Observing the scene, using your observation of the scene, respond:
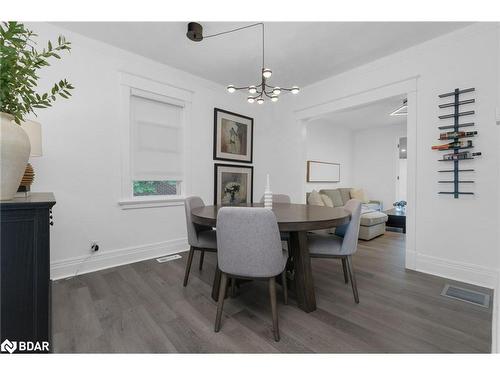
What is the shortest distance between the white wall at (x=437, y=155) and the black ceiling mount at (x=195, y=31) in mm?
2150

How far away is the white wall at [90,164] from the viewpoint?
235 cm

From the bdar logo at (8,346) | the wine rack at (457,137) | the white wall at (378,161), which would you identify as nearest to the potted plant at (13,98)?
the bdar logo at (8,346)

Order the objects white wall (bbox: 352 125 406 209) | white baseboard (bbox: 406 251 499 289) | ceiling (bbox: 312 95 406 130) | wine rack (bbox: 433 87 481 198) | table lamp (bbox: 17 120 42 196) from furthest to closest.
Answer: white wall (bbox: 352 125 406 209)
ceiling (bbox: 312 95 406 130)
wine rack (bbox: 433 87 481 198)
white baseboard (bbox: 406 251 499 289)
table lamp (bbox: 17 120 42 196)

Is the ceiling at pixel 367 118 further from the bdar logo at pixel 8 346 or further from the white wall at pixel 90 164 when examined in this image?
the bdar logo at pixel 8 346

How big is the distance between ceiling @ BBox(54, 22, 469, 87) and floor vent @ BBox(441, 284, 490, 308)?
2601 mm

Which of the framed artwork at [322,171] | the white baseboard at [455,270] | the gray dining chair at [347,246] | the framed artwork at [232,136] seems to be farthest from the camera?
the framed artwork at [322,171]

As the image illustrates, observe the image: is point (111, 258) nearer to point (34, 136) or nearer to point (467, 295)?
point (34, 136)

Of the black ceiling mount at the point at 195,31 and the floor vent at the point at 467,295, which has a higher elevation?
the black ceiling mount at the point at 195,31

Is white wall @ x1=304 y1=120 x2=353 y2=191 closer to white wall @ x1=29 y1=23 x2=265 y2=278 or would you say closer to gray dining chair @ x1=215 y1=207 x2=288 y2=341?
white wall @ x1=29 y1=23 x2=265 y2=278

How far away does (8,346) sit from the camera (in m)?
1.04

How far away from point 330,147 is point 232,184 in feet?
11.6

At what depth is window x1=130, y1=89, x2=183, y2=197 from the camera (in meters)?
2.92

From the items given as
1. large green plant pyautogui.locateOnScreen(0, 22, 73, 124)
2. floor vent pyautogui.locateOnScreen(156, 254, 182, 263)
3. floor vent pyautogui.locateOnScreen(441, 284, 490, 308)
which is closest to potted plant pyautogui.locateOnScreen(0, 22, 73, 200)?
large green plant pyautogui.locateOnScreen(0, 22, 73, 124)
